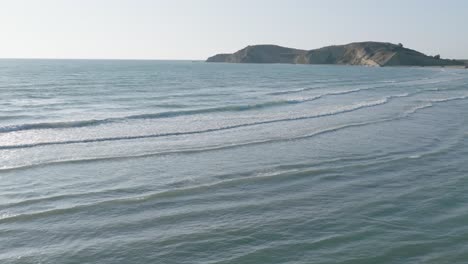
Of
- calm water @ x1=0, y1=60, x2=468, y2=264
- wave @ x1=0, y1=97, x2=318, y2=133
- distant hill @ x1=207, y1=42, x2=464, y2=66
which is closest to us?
calm water @ x1=0, y1=60, x2=468, y2=264

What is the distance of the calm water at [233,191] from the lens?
9.31m

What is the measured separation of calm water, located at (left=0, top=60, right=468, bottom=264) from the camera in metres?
9.31

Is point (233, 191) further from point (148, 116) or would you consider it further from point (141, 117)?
point (148, 116)

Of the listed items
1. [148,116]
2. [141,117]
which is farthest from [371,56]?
[141,117]

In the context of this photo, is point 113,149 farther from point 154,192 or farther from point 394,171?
point 394,171

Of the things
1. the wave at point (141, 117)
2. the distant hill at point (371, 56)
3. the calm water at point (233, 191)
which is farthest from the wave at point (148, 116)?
the distant hill at point (371, 56)

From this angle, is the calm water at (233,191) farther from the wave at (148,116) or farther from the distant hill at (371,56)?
the distant hill at (371,56)

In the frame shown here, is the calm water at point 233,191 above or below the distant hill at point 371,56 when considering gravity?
below

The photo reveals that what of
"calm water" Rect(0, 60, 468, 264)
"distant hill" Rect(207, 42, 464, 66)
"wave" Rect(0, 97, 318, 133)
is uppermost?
"distant hill" Rect(207, 42, 464, 66)

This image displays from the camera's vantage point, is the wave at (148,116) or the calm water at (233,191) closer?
the calm water at (233,191)

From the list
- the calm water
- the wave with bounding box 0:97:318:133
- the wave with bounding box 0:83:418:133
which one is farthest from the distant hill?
the calm water

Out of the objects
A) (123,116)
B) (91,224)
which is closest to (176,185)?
(91,224)

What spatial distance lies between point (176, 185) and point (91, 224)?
349 centimetres

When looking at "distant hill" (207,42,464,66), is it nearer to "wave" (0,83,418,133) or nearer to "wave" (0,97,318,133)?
"wave" (0,83,418,133)
